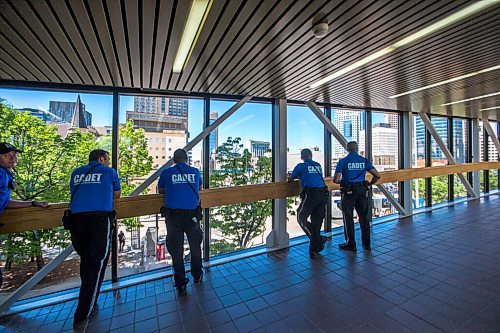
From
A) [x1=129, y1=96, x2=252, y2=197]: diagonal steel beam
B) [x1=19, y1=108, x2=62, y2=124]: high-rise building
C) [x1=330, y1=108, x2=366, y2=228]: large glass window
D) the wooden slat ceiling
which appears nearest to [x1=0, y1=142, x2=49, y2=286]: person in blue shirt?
the wooden slat ceiling

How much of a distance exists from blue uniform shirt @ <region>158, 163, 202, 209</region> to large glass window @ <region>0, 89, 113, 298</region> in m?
1.44

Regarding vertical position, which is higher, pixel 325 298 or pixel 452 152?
pixel 452 152

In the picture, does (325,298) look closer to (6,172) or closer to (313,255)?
(313,255)

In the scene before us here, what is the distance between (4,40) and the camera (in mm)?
2236

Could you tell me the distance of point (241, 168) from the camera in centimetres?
477

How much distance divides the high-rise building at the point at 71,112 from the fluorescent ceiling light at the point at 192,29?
1838mm

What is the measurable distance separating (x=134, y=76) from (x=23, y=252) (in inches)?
117

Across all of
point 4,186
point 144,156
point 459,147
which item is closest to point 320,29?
point 144,156

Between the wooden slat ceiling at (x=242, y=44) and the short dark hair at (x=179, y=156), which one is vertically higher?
the wooden slat ceiling at (x=242, y=44)

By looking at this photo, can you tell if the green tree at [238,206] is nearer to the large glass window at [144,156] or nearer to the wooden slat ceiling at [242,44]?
the large glass window at [144,156]

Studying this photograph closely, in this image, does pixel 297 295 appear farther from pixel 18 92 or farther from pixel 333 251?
pixel 18 92

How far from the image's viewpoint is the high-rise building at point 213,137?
172 inches

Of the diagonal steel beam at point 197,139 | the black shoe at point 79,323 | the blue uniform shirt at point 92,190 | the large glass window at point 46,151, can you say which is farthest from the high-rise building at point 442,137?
the black shoe at point 79,323

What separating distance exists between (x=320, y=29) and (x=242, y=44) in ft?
2.65
